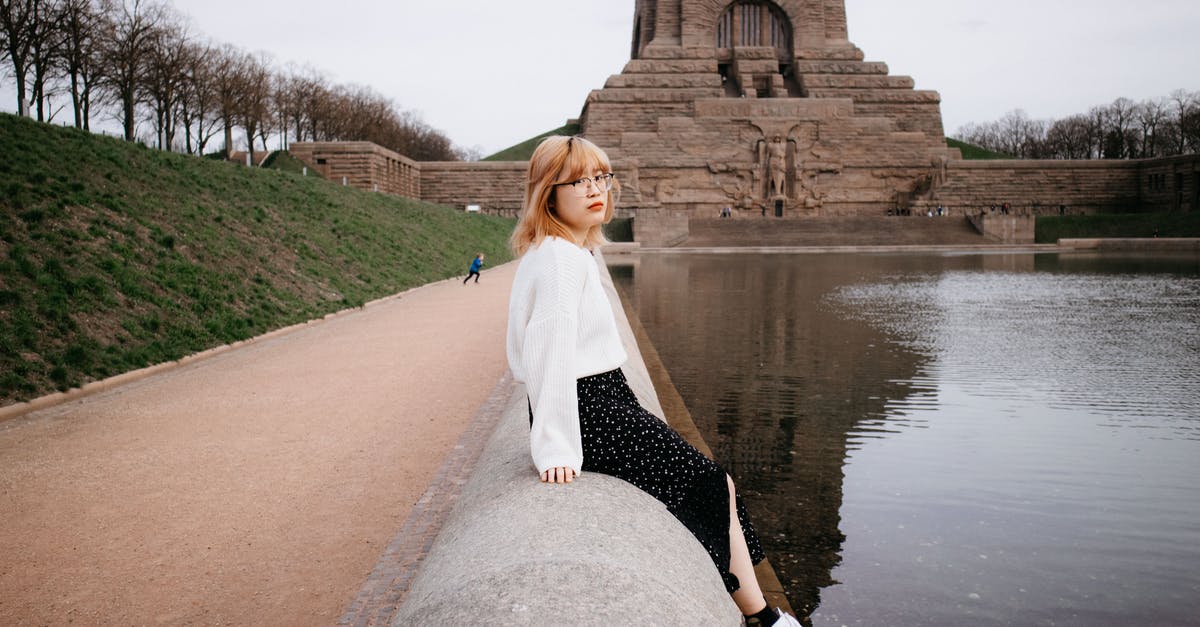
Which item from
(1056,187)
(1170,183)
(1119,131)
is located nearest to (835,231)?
(1056,187)

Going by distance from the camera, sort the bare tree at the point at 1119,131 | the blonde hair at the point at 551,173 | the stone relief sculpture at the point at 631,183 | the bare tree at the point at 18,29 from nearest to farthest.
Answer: the blonde hair at the point at 551,173 → the bare tree at the point at 18,29 → the stone relief sculpture at the point at 631,183 → the bare tree at the point at 1119,131

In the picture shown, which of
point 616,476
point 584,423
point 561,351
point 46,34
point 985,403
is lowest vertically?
point 985,403

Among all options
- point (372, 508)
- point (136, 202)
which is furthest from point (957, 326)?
point (136, 202)

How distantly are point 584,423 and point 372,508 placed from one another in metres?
2.20

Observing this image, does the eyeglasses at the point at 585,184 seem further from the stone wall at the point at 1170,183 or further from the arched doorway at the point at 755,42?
the arched doorway at the point at 755,42

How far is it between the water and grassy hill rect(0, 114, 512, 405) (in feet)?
18.8

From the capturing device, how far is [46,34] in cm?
3088

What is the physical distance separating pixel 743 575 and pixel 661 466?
46 centimetres

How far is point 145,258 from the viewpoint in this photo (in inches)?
461

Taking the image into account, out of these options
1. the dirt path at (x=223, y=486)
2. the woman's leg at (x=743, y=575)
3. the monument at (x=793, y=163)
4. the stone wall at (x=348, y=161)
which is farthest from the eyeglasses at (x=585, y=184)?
the monument at (x=793, y=163)

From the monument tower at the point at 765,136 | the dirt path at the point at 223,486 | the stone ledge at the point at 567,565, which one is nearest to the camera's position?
the stone ledge at the point at 567,565

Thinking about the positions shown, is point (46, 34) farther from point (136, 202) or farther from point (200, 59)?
point (136, 202)

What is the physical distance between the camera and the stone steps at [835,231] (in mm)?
41094

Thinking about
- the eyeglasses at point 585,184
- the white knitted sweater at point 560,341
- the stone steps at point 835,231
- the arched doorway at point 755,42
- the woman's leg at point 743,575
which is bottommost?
the woman's leg at point 743,575
